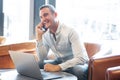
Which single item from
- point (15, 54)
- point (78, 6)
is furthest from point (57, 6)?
point (15, 54)

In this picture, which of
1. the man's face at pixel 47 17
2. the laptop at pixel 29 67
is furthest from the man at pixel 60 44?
the laptop at pixel 29 67

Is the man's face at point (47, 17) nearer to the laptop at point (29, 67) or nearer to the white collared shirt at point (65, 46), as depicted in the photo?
the white collared shirt at point (65, 46)

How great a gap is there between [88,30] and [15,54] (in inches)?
59.9

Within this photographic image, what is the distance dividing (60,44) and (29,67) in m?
0.68

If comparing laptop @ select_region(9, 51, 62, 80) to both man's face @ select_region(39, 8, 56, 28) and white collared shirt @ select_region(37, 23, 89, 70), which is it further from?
man's face @ select_region(39, 8, 56, 28)

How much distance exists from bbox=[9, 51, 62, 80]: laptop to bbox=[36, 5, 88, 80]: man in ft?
0.90

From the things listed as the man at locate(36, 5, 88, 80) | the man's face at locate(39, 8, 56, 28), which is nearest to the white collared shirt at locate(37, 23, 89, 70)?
the man at locate(36, 5, 88, 80)

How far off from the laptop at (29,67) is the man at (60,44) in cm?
27

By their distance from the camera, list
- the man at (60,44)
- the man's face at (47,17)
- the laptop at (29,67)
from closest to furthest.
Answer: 1. the laptop at (29,67)
2. the man at (60,44)
3. the man's face at (47,17)

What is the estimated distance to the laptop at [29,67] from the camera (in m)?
1.92

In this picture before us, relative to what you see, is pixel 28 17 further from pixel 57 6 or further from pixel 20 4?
pixel 57 6

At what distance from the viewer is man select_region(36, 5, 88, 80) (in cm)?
235

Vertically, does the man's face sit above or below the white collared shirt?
above

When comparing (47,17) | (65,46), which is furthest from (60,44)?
(47,17)
